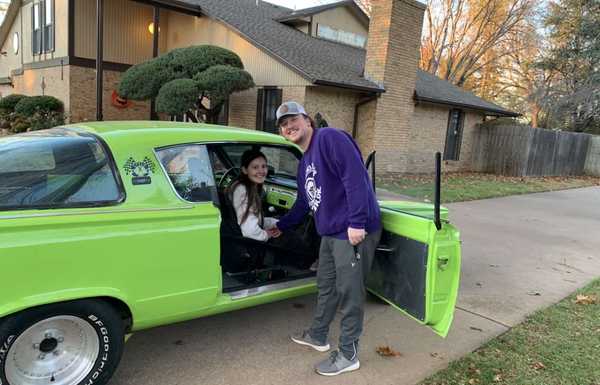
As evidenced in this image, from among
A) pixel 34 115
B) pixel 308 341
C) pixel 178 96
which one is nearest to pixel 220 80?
pixel 178 96

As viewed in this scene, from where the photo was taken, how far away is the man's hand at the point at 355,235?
285 centimetres

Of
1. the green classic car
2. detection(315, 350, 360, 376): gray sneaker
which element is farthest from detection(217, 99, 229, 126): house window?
detection(315, 350, 360, 376): gray sneaker

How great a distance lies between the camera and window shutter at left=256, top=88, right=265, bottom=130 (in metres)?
14.0

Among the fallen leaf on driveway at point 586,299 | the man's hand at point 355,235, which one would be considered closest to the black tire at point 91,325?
the man's hand at point 355,235

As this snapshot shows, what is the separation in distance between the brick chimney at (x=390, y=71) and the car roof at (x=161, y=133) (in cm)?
1149

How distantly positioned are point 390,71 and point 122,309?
43.4 feet

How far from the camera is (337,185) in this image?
296cm

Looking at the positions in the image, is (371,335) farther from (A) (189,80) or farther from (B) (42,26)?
(B) (42,26)

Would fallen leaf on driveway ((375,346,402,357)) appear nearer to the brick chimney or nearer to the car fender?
the car fender

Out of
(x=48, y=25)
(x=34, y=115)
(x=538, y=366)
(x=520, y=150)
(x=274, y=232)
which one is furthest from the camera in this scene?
(x=520, y=150)

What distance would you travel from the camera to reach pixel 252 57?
558 inches

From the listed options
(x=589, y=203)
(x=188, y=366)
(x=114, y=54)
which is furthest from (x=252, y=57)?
(x=188, y=366)

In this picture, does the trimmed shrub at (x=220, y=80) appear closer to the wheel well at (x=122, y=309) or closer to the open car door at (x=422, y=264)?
the open car door at (x=422, y=264)

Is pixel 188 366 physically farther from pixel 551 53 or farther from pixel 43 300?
pixel 551 53
